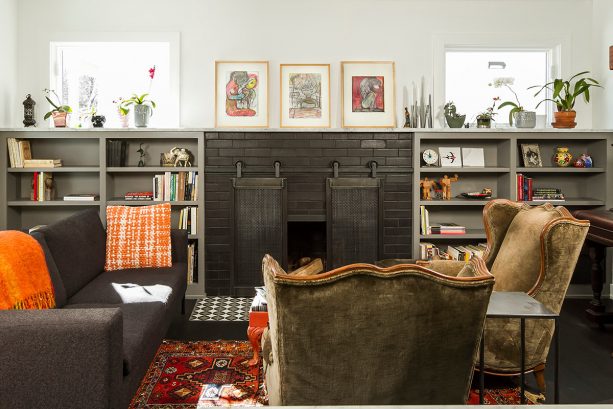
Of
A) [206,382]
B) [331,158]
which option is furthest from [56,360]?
[331,158]

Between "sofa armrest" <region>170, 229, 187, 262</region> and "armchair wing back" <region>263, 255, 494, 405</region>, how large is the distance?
245 cm

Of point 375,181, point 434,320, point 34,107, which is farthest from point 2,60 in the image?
point 434,320

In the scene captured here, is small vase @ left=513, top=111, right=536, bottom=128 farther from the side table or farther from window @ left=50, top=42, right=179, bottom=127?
window @ left=50, top=42, right=179, bottom=127

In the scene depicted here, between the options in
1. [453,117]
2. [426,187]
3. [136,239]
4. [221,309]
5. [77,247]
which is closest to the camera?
[77,247]

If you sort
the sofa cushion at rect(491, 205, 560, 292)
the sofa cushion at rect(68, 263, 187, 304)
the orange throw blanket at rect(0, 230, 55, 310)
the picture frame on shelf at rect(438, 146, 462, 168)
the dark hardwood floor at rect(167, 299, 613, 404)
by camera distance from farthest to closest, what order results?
the picture frame on shelf at rect(438, 146, 462, 168), the sofa cushion at rect(68, 263, 187, 304), the dark hardwood floor at rect(167, 299, 613, 404), the sofa cushion at rect(491, 205, 560, 292), the orange throw blanket at rect(0, 230, 55, 310)

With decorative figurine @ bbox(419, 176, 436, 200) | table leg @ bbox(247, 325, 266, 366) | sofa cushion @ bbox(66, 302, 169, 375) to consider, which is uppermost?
decorative figurine @ bbox(419, 176, 436, 200)

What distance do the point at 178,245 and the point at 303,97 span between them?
1.80 metres

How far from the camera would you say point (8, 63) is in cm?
460

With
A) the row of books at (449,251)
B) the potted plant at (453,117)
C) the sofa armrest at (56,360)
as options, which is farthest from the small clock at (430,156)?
the sofa armrest at (56,360)

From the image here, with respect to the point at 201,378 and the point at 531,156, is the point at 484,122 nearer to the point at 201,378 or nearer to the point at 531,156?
the point at 531,156

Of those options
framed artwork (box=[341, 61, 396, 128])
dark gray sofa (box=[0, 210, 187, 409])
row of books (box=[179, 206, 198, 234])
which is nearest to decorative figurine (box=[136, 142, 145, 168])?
row of books (box=[179, 206, 198, 234])

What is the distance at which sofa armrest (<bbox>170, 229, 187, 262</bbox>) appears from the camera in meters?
4.00

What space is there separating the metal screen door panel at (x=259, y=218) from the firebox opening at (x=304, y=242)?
0.24 m

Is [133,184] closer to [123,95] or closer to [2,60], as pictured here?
[123,95]
